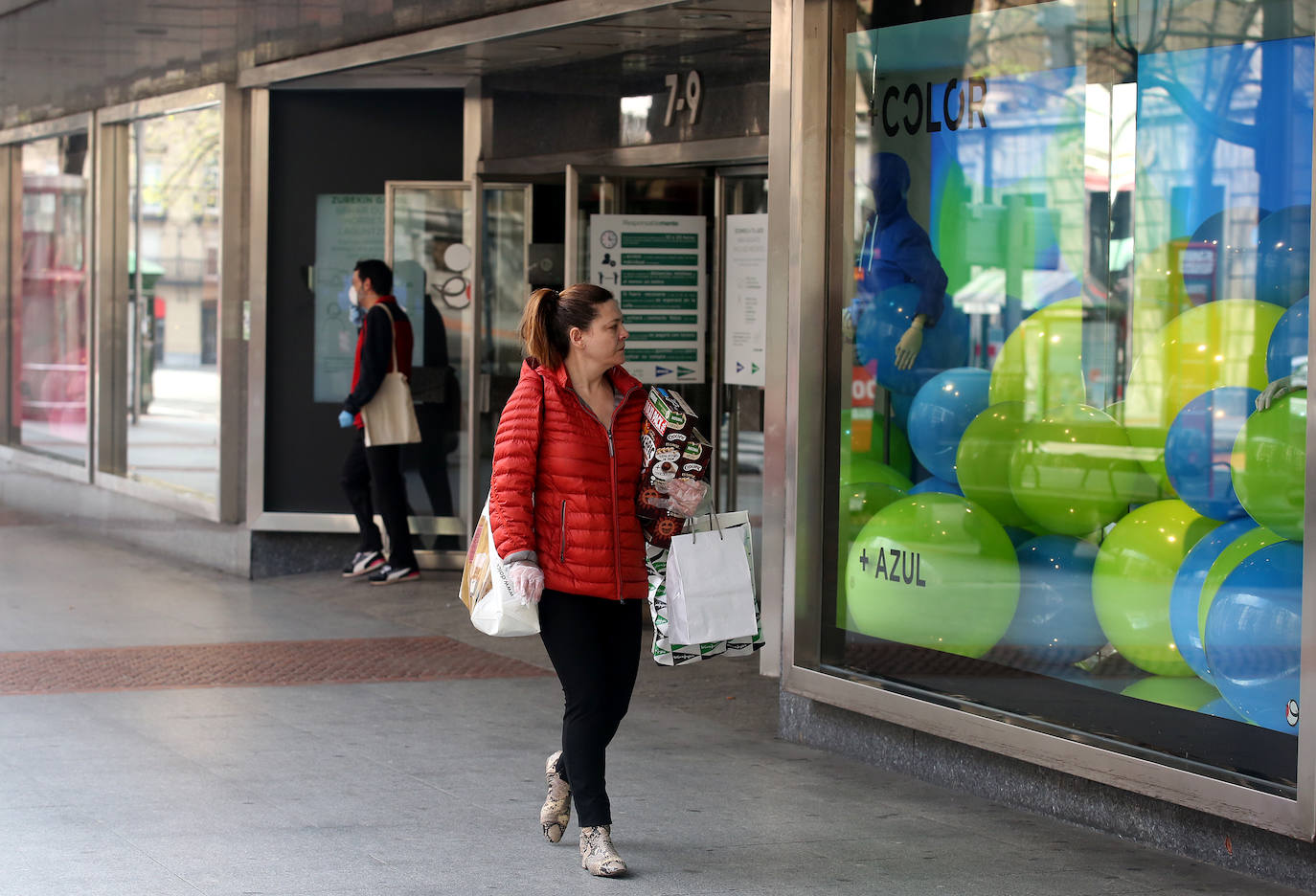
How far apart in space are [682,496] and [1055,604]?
59.9 inches

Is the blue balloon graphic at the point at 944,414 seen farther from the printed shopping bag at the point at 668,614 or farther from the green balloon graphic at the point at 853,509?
the printed shopping bag at the point at 668,614

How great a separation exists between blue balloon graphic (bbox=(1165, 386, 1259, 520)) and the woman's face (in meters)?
1.72

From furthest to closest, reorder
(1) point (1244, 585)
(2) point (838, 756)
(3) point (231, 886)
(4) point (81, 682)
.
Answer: (4) point (81, 682) < (2) point (838, 756) < (1) point (1244, 585) < (3) point (231, 886)

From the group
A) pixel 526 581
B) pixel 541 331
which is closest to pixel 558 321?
pixel 541 331

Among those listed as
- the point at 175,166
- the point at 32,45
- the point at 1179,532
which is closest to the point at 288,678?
the point at 1179,532

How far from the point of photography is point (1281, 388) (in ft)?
15.1

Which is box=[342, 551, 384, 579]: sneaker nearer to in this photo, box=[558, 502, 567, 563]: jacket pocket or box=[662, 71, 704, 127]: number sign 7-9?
box=[662, 71, 704, 127]: number sign 7-9

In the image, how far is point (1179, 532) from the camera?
4.96 m

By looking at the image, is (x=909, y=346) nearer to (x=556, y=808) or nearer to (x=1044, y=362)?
(x=1044, y=362)

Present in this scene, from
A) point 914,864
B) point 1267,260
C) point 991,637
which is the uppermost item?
point 1267,260

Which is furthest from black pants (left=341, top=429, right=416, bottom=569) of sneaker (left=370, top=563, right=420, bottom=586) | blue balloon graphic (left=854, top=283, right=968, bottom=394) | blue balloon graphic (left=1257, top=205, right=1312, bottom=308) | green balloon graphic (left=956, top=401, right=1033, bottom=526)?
A: blue balloon graphic (left=1257, top=205, right=1312, bottom=308)

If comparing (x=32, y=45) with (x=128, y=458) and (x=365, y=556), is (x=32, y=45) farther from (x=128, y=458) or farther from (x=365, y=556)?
(x=365, y=556)

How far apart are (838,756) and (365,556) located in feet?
15.7

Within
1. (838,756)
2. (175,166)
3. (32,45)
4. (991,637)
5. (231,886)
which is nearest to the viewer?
(231,886)
